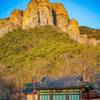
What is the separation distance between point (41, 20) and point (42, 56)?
34.0 meters

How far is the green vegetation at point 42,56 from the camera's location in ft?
217

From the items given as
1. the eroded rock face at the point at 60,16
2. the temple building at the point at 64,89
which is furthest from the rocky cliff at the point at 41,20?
the temple building at the point at 64,89

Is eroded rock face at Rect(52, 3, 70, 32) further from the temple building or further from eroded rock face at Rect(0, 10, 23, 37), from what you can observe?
the temple building

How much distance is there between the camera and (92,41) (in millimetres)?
114875

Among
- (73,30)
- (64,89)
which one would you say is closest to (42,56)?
(73,30)

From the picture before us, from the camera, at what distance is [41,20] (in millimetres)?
118812

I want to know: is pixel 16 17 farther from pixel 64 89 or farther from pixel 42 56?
pixel 64 89

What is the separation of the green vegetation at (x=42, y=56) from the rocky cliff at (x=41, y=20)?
3499 millimetres

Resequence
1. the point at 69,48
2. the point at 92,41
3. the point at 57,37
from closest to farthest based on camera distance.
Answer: the point at 69,48 → the point at 57,37 → the point at 92,41

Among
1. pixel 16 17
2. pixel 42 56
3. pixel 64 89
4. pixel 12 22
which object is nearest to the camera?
pixel 64 89

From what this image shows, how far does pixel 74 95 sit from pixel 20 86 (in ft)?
101

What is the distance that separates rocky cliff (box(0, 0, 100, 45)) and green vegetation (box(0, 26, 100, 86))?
11.5 ft

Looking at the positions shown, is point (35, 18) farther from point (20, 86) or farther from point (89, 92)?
point (89, 92)

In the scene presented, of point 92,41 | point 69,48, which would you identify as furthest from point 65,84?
point 92,41
